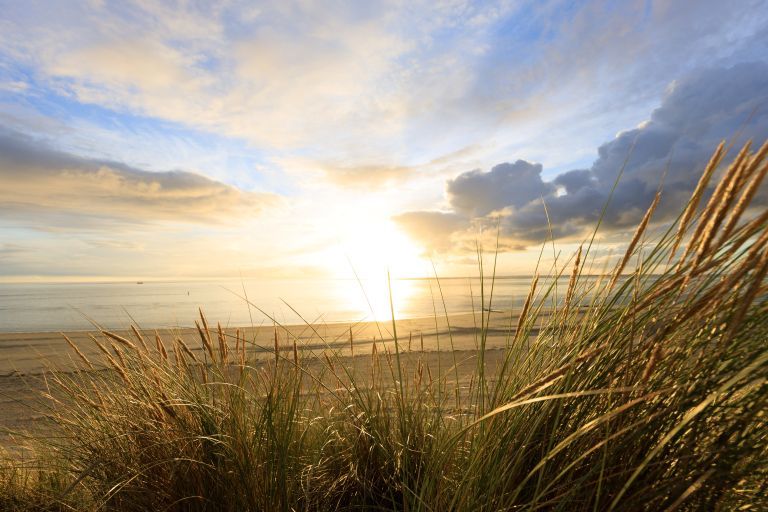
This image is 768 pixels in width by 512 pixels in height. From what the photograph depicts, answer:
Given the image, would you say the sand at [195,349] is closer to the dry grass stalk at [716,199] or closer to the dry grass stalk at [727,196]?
the dry grass stalk at [716,199]

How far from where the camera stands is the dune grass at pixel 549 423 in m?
1.29

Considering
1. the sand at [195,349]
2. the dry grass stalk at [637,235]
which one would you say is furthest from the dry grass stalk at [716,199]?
the sand at [195,349]

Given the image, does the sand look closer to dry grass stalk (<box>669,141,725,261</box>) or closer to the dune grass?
the dune grass

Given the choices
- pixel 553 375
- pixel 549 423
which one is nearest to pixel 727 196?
pixel 553 375

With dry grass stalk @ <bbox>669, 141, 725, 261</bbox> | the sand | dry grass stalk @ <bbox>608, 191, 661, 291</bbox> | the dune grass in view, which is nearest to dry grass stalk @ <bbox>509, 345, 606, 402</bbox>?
the dune grass

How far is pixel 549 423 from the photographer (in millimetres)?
1656

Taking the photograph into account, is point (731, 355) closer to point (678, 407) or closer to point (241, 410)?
point (678, 407)

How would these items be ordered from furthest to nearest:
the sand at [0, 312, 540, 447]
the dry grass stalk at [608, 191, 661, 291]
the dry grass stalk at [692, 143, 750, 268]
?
the sand at [0, 312, 540, 447] → the dry grass stalk at [608, 191, 661, 291] → the dry grass stalk at [692, 143, 750, 268]

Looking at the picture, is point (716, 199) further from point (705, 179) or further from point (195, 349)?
point (195, 349)

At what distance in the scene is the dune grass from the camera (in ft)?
4.25

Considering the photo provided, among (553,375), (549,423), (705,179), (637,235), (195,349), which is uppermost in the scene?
(705,179)

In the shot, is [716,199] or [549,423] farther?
[549,423]

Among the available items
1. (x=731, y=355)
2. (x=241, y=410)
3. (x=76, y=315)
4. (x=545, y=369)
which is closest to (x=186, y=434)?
(x=241, y=410)

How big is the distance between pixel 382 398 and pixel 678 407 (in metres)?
1.53
